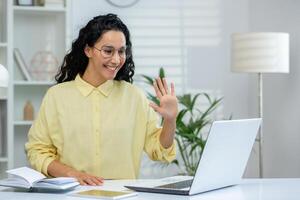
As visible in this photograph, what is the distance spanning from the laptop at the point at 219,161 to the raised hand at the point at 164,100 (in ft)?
0.91

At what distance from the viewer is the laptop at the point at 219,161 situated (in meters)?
2.10

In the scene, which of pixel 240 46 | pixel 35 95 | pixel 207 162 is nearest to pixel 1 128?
pixel 35 95

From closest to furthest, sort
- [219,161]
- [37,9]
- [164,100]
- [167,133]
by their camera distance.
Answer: [219,161] → [164,100] → [167,133] → [37,9]

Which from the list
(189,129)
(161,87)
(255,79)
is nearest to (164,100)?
(161,87)

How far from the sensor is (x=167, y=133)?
2.64 metres

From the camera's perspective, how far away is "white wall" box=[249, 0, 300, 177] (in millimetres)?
4387

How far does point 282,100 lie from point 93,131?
2.22 metres

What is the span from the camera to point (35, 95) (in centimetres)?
462

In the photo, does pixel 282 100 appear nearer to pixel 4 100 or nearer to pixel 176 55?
pixel 176 55

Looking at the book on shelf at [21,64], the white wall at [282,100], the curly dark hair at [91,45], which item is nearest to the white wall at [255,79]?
the white wall at [282,100]

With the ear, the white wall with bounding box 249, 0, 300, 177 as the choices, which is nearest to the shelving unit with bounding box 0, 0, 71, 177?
the white wall with bounding box 249, 0, 300, 177

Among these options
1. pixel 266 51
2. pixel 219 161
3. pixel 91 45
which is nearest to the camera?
pixel 219 161

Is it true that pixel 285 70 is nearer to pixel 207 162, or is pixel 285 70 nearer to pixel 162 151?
pixel 162 151

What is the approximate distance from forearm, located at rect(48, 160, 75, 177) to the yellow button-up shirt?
4 cm
